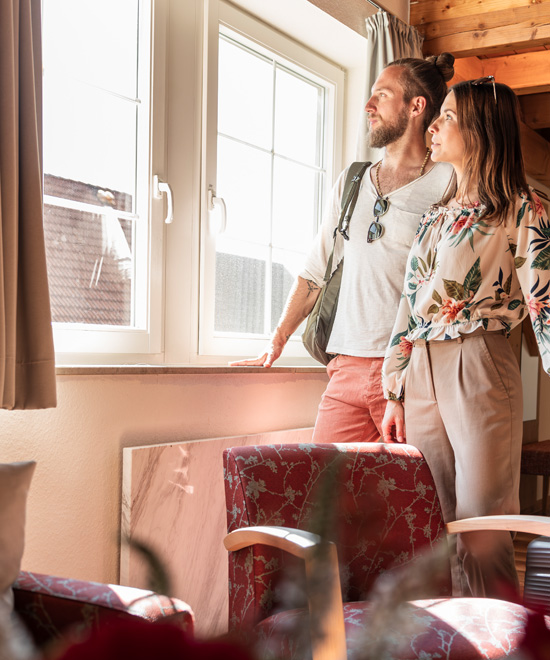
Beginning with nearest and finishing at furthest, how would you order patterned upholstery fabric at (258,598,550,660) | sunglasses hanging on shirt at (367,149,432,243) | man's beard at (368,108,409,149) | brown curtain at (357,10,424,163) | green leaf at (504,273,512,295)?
1. patterned upholstery fabric at (258,598,550,660)
2. green leaf at (504,273,512,295)
3. sunglasses hanging on shirt at (367,149,432,243)
4. man's beard at (368,108,409,149)
5. brown curtain at (357,10,424,163)

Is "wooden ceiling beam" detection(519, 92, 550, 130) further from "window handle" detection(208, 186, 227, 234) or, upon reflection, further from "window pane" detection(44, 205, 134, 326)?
"window pane" detection(44, 205, 134, 326)

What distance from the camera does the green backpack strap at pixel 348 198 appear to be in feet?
8.03

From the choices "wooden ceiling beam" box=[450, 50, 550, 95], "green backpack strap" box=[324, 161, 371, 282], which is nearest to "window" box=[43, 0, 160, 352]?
"green backpack strap" box=[324, 161, 371, 282]

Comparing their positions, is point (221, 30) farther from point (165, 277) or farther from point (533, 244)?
point (533, 244)

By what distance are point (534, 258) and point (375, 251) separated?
0.61 m

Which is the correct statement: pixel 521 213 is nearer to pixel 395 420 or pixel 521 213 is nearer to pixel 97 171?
pixel 395 420

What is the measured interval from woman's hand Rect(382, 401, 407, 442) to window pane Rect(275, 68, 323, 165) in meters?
1.47

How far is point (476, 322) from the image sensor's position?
6.30 ft

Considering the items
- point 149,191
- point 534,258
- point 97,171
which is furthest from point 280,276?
point 534,258

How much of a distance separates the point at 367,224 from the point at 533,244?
652 millimetres

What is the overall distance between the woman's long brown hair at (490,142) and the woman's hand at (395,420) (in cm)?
60

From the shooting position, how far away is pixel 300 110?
10.9 ft

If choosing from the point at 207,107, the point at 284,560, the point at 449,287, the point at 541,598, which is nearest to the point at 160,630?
the point at 284,560

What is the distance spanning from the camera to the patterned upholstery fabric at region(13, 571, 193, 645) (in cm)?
118
